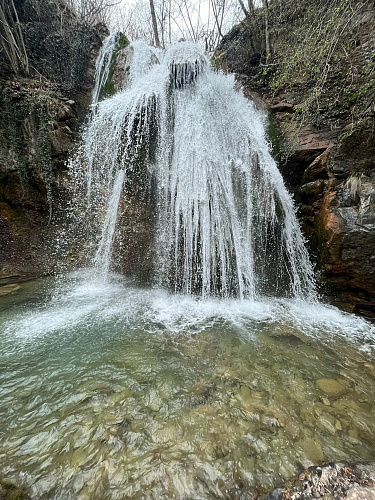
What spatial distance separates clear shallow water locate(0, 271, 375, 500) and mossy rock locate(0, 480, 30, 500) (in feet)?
0.11

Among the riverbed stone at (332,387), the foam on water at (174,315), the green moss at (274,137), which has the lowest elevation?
the riverbed stone at (332,387)

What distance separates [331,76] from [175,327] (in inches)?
265

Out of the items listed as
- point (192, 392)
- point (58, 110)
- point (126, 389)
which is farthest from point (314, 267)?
point (58, 110)

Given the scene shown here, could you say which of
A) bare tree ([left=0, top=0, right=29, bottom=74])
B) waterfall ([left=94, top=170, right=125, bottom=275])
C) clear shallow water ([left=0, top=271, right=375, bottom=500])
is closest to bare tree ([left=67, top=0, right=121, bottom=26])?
bare tree ([left=0, top=0, right=29, bottom=74])

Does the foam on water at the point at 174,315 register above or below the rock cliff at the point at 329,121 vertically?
below

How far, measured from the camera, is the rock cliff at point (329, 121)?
3482 mm

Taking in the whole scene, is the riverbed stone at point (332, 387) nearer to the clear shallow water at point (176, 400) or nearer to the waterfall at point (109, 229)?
the clear shallow water at point (176, 400)

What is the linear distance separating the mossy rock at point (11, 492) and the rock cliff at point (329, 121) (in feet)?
14.1

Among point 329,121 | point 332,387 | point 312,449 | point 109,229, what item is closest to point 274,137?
point 329,121

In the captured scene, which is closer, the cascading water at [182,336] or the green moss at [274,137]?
the cascading water at [182,336]

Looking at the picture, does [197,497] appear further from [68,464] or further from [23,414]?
[23,414]

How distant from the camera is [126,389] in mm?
1994

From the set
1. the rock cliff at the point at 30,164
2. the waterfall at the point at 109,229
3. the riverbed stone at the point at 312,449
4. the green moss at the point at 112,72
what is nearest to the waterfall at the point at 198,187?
the waterfall at the point at 109,229

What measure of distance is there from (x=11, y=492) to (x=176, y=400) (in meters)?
1.12
